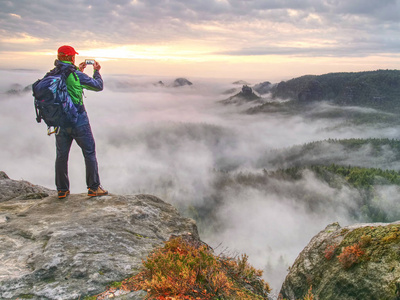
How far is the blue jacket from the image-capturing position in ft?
28.5

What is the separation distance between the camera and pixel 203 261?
17.2 ft

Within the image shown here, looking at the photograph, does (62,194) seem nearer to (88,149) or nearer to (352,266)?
(88,149)

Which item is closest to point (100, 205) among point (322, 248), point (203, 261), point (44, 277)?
point (44, 277)

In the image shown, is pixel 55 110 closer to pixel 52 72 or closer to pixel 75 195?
pixel 52 72

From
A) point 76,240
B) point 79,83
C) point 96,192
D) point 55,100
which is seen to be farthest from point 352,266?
point 79,83

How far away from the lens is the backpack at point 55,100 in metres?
8.09

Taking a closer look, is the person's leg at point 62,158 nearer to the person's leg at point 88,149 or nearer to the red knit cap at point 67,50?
the person's leg at point 88,149

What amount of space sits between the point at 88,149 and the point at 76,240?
3777 millimetres

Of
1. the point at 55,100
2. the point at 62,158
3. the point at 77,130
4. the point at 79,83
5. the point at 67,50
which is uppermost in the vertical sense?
the point at 67,50

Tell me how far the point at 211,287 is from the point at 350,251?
3.29 meters

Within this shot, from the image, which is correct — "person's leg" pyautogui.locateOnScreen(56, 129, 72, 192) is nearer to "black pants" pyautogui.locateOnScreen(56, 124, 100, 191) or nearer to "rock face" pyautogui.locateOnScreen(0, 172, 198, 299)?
"black pants" pyautogui.locateOnScreen(56, 124, 100, 191)

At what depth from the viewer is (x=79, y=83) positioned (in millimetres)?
8922

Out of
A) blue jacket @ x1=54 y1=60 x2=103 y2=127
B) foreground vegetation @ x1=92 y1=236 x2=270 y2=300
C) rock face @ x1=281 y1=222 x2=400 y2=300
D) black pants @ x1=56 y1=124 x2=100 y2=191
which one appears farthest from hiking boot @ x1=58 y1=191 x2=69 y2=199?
rock face @ x1=281 y1=222 x2=400 y2=300

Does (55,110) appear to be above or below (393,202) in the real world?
above
